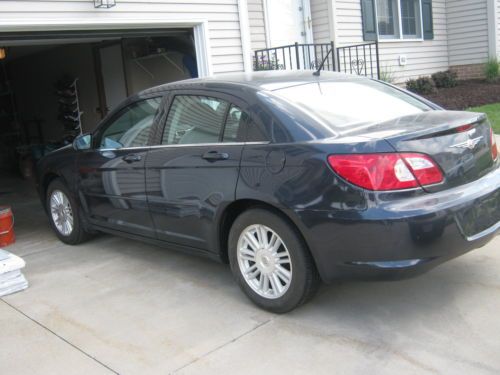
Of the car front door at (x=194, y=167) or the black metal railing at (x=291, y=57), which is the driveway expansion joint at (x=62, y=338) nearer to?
the car front door at (x=194, y=167)

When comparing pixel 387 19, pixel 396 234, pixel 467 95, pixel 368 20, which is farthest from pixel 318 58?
pixel 396 234

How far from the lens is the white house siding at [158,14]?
613cm

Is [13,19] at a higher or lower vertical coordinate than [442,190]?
higher

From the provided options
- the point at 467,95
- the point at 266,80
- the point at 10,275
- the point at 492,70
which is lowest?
the point at 10,275

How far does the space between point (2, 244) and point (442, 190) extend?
186 inches

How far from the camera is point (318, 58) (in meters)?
11.3

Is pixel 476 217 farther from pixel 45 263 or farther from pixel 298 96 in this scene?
pixel 45 263

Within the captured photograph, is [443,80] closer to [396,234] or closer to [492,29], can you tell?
[492,29]

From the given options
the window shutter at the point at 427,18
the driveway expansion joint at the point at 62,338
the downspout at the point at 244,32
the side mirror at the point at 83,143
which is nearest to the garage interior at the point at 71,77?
the downspout at the point at 244,32

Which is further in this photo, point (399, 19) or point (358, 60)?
point (399, 19)

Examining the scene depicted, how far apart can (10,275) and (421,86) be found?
1128 cm

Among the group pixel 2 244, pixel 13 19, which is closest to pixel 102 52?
Answer: pixel 13 19

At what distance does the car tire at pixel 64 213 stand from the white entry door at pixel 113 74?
5.01 metres

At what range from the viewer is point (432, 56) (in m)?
14.8
